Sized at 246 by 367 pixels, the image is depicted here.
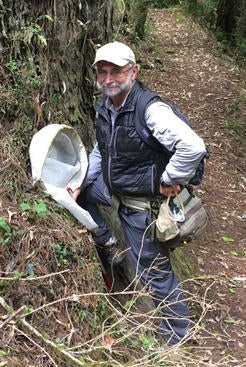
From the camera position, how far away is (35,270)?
10.7ft

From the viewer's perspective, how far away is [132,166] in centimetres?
397

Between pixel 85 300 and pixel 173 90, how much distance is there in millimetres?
8492

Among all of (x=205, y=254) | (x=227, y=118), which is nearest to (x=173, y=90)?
(x=227, y=118)

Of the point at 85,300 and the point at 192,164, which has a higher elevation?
the point at 192,164

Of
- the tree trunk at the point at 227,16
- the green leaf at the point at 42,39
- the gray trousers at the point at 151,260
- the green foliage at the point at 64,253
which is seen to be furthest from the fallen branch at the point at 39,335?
the tree trunk at the point at 227,16

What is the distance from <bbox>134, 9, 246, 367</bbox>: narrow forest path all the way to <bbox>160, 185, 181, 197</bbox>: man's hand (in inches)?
31.2

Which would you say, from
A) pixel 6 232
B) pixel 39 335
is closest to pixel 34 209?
pixel 6 232

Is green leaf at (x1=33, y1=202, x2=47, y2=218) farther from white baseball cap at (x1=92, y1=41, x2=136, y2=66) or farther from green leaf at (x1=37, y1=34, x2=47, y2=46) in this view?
green leaf at (x1=37, y1=34, x2=47, y2=46)

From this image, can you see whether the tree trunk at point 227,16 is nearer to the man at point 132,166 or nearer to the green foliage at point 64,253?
the man at point 132,166

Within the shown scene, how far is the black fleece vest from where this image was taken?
385 centimetres

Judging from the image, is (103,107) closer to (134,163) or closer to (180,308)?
(134,163)

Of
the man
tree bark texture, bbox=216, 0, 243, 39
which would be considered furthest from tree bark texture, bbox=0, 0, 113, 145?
tree bark texture, bbox=216, 0, 243, 39

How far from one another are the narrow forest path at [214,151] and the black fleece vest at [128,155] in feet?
3.24

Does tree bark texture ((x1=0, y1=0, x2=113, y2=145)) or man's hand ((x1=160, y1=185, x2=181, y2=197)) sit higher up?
tree bark texture ((x1=0, y1=0, x2=113, y2=145))
